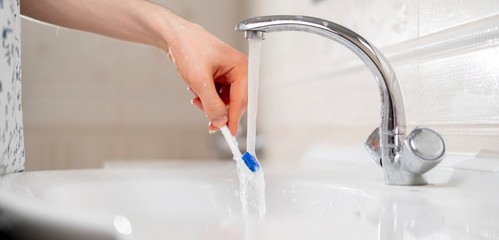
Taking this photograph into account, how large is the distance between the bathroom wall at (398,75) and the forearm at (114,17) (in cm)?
33

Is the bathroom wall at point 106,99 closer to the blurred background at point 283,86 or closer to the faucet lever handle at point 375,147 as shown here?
the blurred background at point 283,86

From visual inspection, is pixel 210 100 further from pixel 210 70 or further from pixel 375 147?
pixel 375 147

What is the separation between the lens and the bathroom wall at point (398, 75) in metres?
0.56

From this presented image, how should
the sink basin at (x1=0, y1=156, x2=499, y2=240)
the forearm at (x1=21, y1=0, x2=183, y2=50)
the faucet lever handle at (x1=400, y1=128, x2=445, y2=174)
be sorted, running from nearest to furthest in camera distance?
the sink basin at (x1=0, y1=156, x2=499, y2=240), the faucet lever handle at (x1=400, y1=128, x2=445, y2=174), the forearm at (x1=21, y1=0, x2=183, y2=50)

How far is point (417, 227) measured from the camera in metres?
0.33

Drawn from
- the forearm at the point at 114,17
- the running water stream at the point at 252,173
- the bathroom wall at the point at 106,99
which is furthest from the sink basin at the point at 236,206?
the bathroom wall at the point at 106,99

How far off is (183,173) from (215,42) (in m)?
0.19

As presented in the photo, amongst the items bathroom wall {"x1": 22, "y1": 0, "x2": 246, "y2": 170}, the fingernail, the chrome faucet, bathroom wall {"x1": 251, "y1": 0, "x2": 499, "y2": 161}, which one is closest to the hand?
the fingernail

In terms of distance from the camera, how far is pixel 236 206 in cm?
61

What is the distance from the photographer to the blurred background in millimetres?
585

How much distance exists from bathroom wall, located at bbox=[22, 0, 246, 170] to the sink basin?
0.98m

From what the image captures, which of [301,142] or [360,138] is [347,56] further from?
[301,142]

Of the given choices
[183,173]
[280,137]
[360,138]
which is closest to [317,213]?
[183,173]

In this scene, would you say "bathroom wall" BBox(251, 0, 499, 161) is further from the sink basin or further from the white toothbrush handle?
the white toothbrush handle
